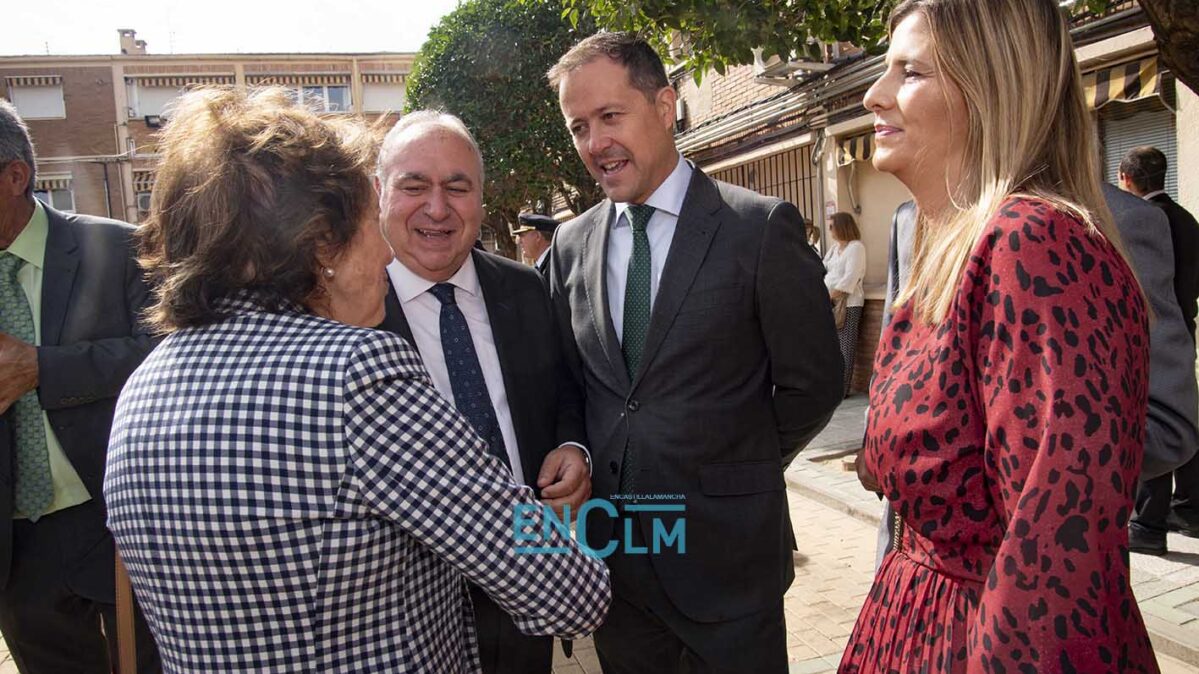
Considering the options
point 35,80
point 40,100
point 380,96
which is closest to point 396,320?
point 380,96

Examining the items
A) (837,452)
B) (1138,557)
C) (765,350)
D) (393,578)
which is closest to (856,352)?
(837,452)

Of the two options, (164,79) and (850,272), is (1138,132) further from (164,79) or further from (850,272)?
(164,79)

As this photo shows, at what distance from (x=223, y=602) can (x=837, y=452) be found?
6.91 metres

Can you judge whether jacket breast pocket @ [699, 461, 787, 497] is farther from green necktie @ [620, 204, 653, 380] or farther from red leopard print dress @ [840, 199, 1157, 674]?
red leopard print dress @ [840, 199, 1157, 674]

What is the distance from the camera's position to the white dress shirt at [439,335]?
2.33 meters

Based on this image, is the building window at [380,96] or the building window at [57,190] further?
the building window at [380,96]

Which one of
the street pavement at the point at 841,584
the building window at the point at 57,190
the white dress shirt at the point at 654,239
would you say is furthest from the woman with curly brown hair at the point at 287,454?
the building window at the point at 57,190

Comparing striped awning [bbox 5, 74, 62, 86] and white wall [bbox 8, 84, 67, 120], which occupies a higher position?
striped awning [bbox 5, 74, 62, 86]

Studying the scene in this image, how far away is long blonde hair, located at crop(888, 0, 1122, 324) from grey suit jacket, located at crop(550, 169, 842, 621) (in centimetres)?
81

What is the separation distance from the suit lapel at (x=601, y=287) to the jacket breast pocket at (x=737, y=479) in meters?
0.32

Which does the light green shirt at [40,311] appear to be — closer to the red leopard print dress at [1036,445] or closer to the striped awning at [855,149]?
the red leopard print dress at [1036,445]

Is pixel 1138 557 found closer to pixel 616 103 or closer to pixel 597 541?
pixel 597 541

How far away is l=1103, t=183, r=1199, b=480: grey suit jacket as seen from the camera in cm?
170

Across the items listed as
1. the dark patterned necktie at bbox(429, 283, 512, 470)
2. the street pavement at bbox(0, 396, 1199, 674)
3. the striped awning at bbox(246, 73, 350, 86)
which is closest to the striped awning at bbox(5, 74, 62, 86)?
the striped awning at bbox(246, 73, 350, 86)
